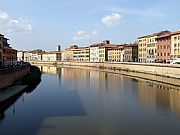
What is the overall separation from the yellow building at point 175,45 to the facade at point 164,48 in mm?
2048

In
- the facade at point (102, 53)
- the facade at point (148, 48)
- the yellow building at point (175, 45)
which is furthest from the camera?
the facade at point (102, 53)

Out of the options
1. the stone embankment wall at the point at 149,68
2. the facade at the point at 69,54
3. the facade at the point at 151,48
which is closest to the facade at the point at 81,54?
the facade at the point at 69,54

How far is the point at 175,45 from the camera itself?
6266 cm

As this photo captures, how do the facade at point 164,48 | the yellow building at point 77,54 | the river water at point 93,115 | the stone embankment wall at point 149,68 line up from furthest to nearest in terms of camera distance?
the yellow building at point 77,54, the facade at point 164,48, the stone embankment wall at point 149,68, the river water at point 93,115

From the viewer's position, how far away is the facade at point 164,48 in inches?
2613

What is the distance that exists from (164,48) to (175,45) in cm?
633

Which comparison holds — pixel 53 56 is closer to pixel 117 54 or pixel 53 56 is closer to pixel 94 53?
pixel 94 53

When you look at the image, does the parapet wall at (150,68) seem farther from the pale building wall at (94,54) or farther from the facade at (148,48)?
the pale building wall at (94,54)

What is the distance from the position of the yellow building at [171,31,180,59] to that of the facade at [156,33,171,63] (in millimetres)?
2048

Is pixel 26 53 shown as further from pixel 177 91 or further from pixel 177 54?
pixel 177 91

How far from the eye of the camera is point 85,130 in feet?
56.5

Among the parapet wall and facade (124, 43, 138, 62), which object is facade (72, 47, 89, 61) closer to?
the parapet wall

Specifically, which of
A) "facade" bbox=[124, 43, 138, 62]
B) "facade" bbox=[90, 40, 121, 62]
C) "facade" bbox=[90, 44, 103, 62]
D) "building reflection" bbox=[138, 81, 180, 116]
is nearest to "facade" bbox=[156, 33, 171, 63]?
"facade" bbox=[124, 43, 138, 62]

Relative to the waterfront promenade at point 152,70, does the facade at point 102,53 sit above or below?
above
